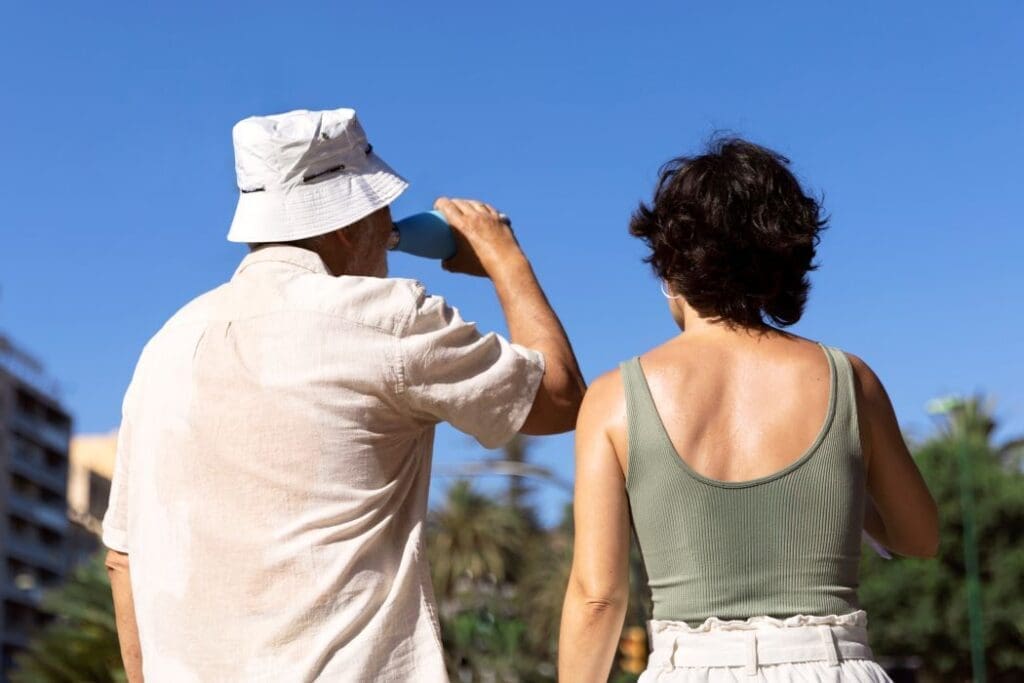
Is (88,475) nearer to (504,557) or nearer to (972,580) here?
(504,557)

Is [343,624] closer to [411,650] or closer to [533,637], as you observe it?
[411,650]

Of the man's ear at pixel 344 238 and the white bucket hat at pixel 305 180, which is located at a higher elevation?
the white bucket hat at pixel 305 180

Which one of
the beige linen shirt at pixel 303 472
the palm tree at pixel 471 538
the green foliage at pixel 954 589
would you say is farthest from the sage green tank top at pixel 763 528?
the palm tree at pixel 471 538

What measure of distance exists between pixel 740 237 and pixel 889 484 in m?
0.53

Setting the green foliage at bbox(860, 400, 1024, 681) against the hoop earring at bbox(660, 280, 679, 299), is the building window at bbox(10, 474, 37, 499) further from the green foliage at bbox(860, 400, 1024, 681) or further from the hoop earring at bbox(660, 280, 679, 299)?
the hoop earring at bbox(660, 280, 679, 299)

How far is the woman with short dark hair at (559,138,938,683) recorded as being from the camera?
2.65 meters

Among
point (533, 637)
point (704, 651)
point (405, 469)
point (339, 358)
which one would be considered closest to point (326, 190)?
point (339, 358)

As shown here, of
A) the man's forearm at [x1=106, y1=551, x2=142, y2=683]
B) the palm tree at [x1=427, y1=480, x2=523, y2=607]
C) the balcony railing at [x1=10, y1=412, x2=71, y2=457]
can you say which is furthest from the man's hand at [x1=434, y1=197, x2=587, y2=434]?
the balcony railing at [x1=10, y1=412, x2=71, y2=457]

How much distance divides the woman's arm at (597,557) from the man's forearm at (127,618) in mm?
807

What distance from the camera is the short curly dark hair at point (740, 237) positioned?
282cm

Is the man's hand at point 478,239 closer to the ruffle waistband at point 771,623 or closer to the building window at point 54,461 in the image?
the ruffle waistband at point 771,623

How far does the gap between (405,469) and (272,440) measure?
246 mm

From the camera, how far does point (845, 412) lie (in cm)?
271

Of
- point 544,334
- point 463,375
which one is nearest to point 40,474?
point 544,334
